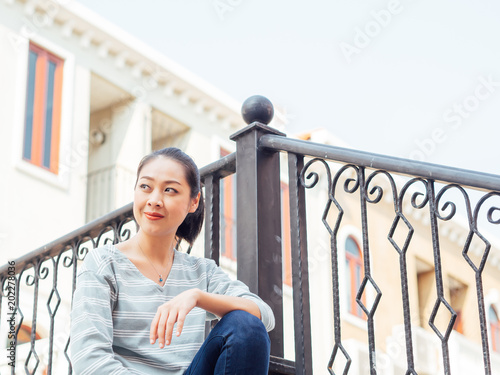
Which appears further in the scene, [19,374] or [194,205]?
[19,374]

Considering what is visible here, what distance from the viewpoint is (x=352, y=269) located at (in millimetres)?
14953

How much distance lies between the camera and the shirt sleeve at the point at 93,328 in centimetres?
184

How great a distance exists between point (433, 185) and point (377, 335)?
1384cm

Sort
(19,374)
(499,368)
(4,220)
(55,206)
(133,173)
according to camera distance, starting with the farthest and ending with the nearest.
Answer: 1. (499,368)
2. (133,173)
3. (55,206)
4. (4,220)
5. (19,374)

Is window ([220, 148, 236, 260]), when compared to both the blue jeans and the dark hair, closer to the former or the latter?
the dark hair

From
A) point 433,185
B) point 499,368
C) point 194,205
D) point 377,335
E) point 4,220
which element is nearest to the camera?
point 433,185

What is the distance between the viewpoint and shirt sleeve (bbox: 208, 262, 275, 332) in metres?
2.11

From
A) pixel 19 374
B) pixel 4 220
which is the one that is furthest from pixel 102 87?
pixel 19 374

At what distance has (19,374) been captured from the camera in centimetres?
636

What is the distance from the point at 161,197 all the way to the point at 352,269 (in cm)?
1310

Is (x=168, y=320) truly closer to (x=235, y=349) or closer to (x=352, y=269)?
(x=235, y=349)

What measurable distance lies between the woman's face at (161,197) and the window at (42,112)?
312 inches

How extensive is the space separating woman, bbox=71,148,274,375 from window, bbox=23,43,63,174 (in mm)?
7916

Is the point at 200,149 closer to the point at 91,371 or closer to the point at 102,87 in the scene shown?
the point at 102,87
